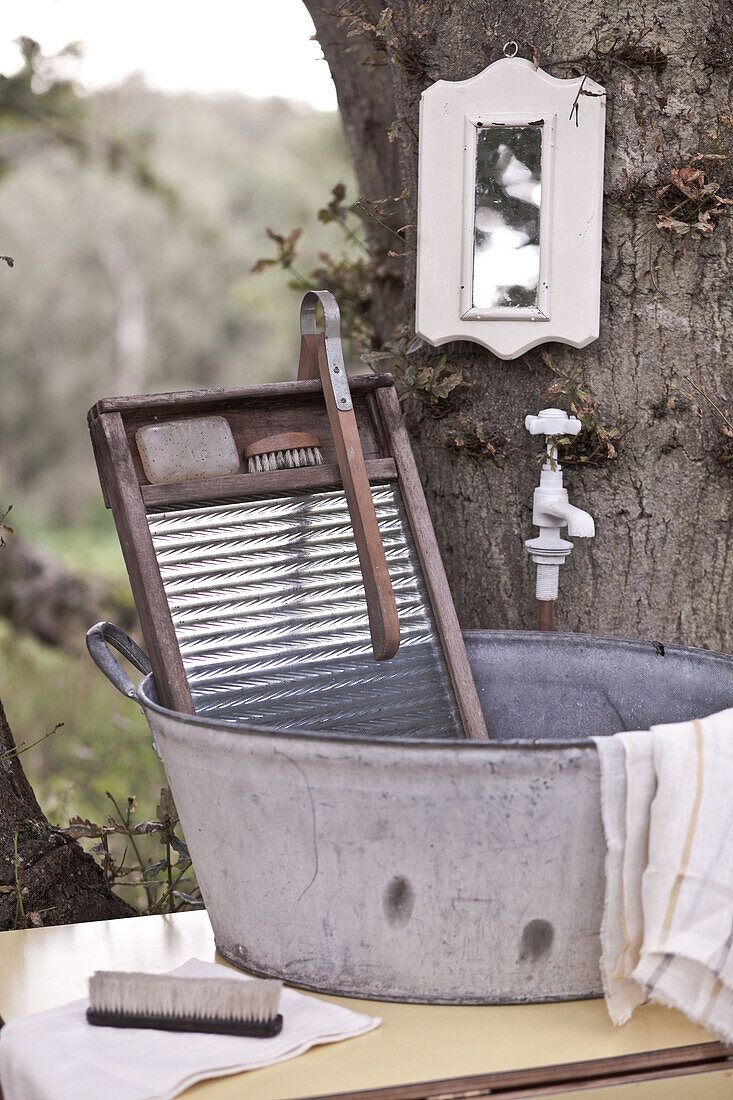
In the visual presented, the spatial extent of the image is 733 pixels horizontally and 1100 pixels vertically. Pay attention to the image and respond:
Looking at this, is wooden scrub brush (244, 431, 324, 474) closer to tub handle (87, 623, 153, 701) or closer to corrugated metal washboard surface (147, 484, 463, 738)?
corrugated metal washboard surface (147, 484, 463, 738)

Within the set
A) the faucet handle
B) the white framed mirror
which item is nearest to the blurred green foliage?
the white framed mirror

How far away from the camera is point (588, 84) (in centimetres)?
199

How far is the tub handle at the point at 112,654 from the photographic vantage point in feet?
5.49

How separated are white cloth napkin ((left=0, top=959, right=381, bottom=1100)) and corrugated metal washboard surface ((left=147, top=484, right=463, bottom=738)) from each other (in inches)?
21.5

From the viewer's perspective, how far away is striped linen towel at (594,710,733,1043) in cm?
125

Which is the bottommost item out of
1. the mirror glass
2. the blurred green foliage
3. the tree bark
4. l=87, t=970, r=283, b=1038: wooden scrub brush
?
the tree bark

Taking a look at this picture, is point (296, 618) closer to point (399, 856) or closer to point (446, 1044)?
point (399, 856)

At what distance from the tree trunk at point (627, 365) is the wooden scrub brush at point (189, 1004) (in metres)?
1.12

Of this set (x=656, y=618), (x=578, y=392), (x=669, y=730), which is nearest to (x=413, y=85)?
(x=578, y=392)

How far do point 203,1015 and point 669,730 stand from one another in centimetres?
67

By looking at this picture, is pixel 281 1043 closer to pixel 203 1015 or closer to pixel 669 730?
pixel 203 1015

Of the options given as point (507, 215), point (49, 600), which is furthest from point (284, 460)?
point (49, 600)

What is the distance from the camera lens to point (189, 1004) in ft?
4.26

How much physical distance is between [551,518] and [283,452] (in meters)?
0.54
